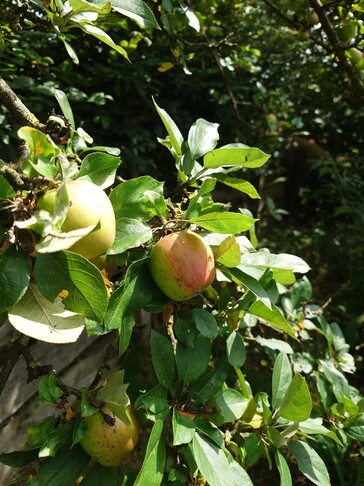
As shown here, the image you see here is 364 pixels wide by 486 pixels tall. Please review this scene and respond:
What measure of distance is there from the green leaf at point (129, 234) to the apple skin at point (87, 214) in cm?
6

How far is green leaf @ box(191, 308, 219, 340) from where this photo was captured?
2.39 feet

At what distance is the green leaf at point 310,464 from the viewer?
824 millimetres

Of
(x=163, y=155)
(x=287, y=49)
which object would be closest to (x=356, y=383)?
(x=163, y=155)

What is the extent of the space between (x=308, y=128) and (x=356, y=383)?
216cm

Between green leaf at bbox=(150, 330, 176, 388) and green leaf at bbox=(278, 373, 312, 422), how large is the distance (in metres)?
0.22

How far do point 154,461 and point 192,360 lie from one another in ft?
0.61

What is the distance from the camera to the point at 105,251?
0.55 metres

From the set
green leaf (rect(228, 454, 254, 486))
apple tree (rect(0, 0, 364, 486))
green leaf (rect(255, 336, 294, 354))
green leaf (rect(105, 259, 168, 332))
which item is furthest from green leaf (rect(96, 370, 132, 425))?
green leaf (rect(255, 336, 294, 354))

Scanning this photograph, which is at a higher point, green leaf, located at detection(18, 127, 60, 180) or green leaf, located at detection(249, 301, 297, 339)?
green leaf, located at detection(18, 127, 60, 180)

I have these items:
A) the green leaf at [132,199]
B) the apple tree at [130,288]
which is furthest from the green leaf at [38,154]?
the green leaf at [132,199]

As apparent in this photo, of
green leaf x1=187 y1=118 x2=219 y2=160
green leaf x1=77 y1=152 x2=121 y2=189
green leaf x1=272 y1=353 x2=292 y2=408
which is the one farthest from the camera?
green leaf x1=272 y1=353 x2=292 y2=408

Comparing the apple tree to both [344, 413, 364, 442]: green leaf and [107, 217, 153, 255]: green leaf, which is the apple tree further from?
[344, 413, 364, 442]: green leaf

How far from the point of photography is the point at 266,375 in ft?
7.39

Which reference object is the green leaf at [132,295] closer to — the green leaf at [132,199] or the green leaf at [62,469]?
the green leaf at [132,199]
